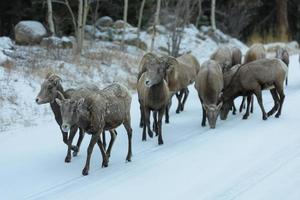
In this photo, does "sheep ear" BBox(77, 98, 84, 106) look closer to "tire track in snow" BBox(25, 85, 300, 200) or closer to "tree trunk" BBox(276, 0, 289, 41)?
"tire track in snow" BBox(25, 85, 300, 200)

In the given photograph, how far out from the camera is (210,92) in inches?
476

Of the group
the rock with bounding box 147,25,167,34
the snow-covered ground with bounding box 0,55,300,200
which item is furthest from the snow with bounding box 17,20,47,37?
the snow-covered ground with bounding box 0,55,300,200

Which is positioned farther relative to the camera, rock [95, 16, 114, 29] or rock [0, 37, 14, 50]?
rock [95, 16, 114, 29]

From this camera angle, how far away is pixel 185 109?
14.2m

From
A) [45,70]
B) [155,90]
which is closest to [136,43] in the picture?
[45,70]

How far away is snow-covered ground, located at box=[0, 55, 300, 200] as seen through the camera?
770 centimetres

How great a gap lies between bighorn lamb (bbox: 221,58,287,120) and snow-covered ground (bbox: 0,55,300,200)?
48 cm

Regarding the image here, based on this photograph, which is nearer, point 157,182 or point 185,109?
point 157,182

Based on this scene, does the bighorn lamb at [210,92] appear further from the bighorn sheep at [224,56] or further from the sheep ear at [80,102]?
the sheep ear at [80,102]

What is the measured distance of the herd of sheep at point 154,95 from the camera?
868cm

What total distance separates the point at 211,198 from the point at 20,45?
50.1 ft

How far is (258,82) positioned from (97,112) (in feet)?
16.6

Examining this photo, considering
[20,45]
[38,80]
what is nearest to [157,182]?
[38,80]

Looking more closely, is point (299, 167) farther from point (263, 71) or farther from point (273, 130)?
point (263, 71)
